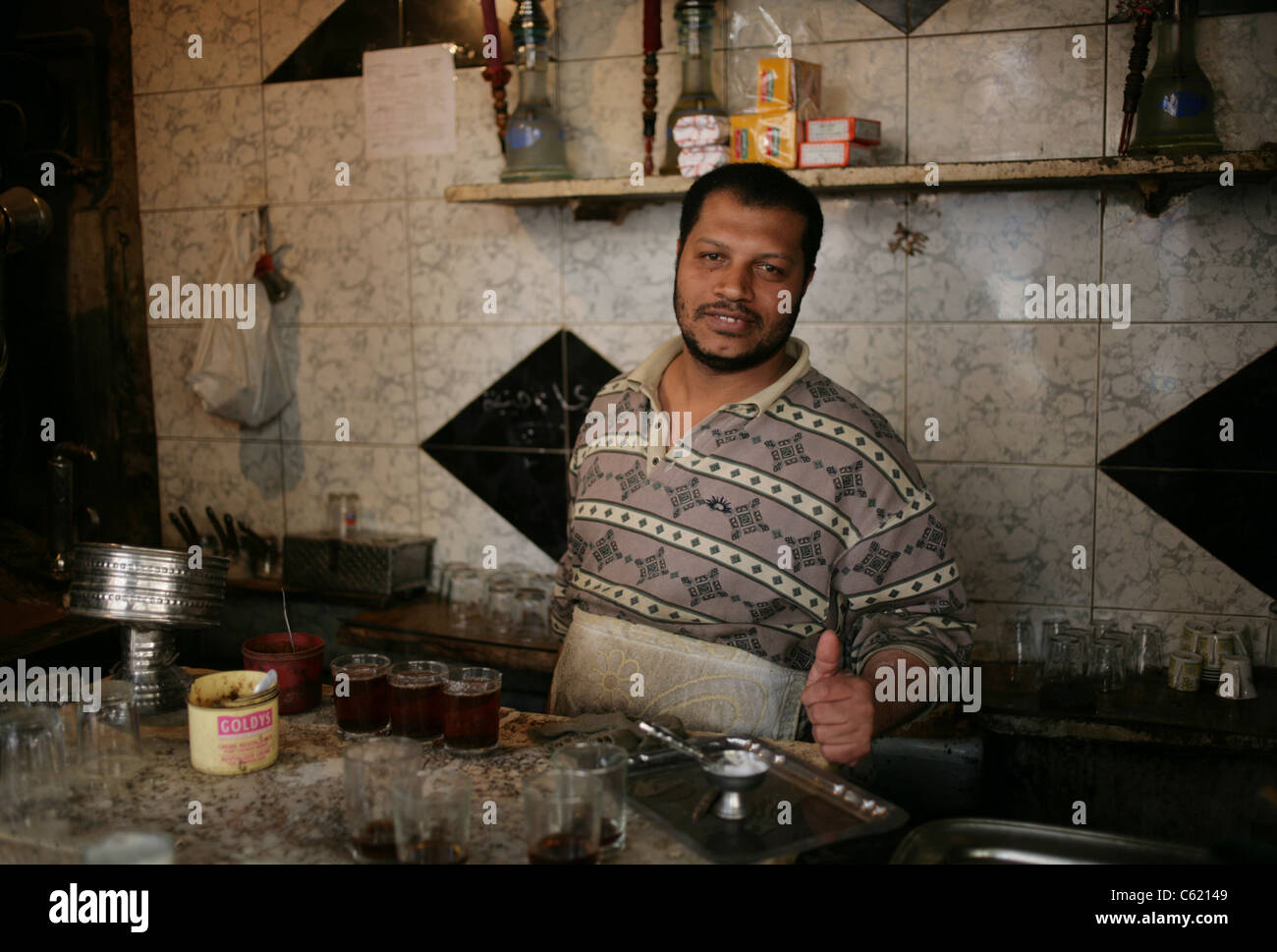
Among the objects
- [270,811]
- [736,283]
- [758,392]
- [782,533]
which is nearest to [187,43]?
[736,283]

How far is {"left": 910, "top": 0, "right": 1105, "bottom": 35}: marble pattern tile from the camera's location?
276 cm

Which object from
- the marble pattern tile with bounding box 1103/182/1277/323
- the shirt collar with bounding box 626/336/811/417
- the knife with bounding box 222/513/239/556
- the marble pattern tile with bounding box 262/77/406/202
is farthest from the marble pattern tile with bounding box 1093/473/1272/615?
the knife with bounding box 222/513/239/556

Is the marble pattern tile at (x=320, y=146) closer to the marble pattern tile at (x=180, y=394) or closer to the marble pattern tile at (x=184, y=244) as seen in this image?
the marble pattern tile at (x=184, y=244)

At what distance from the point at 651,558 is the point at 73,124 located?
278 centimetres

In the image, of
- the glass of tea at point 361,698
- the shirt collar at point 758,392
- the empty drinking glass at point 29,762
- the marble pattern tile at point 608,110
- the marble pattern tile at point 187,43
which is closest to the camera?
the empty drinking glass at point 29,762

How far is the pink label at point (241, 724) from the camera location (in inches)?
61.9

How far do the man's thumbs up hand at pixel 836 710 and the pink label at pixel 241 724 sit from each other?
81cm

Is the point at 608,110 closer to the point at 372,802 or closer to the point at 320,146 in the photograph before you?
the point at 320,146

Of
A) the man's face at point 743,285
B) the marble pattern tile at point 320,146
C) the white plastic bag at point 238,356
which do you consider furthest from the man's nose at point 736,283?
the white plastic bag at point 238,356

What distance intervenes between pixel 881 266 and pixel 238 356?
2053mm

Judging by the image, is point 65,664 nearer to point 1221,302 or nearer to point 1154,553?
point 1154,553

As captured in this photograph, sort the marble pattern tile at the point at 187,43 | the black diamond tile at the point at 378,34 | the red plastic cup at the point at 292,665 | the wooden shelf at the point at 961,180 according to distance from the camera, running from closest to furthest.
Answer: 1. the red plastic cup at the point at 292,665
2. the wooden shelf at the point at 961,180
3. the black diamond tile at the point at 378,34
4. the marble pattern tile at the point at 187,43
